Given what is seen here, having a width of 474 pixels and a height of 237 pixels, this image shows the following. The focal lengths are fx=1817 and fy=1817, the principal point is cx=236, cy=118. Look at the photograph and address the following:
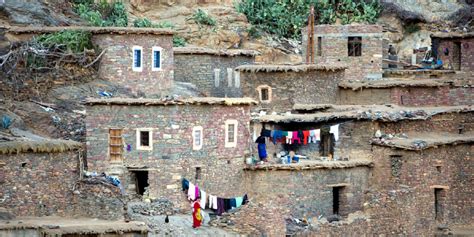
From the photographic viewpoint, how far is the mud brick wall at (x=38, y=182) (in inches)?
2213

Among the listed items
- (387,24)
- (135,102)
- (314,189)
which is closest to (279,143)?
(314,189)

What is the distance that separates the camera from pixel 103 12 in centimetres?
7975

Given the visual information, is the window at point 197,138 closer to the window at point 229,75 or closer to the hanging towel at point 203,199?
the hanging towel at point 203,199

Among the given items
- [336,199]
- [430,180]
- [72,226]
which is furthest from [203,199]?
[430,180]

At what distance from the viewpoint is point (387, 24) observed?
86562mm

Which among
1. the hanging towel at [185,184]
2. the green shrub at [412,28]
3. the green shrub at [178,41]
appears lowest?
the hanging towel at [185,184]

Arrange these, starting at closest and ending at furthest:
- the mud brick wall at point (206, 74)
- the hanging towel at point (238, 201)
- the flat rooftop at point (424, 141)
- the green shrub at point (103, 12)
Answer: the hanging towel at point (238, 201), the flat rooftop at point (424, 141), the mud brick wall at point (206, 74), the green shrub at point (103, 12)

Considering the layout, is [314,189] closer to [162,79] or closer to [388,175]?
[388,175]

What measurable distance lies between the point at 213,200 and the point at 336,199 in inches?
219

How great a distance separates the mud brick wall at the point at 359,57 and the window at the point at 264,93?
541cm

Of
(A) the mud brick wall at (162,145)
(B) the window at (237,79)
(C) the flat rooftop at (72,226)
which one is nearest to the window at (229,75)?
(B) the window at (237,79)

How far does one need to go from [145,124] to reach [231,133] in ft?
11.7

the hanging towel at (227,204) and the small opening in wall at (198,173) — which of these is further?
the hanging towel at (227,204)

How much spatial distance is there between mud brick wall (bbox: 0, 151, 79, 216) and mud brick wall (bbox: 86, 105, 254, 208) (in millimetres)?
2820
